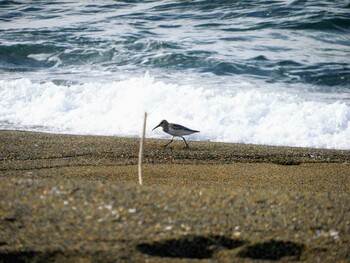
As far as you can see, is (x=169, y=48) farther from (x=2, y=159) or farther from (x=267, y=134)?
(x=2, y=159)

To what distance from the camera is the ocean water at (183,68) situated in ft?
30.4

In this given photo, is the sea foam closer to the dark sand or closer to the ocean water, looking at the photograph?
the ocean water

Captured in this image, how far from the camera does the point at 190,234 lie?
288 cm

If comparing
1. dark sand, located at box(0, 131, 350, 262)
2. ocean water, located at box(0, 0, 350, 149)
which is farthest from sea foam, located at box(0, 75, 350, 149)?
dark sand, located at box(0, 131, 350, 262)

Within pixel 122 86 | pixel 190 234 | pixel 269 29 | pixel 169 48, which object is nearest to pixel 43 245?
pixel 190 234

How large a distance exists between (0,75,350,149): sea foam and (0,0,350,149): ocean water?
0.02 m

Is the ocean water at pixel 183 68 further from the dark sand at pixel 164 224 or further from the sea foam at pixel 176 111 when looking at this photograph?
the dark sand at pixel 164 224

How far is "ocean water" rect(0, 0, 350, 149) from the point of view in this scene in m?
9.27

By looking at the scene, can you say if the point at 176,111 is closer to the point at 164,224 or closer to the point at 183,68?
the point at 183,68

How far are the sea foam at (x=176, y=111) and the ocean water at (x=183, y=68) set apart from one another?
0.02 metres

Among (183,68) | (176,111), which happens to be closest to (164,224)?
(176,111)

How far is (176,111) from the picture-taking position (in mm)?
9781

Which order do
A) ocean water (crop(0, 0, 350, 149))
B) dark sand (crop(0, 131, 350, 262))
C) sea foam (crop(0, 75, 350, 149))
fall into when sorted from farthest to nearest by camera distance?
1. ocean water (crop(0, 0, 350, 149))
2. sea foam (crop(0, 75, 350, 149))
3. dark sand (crop(0, 131, 350, 262))

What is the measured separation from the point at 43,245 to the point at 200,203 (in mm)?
939
